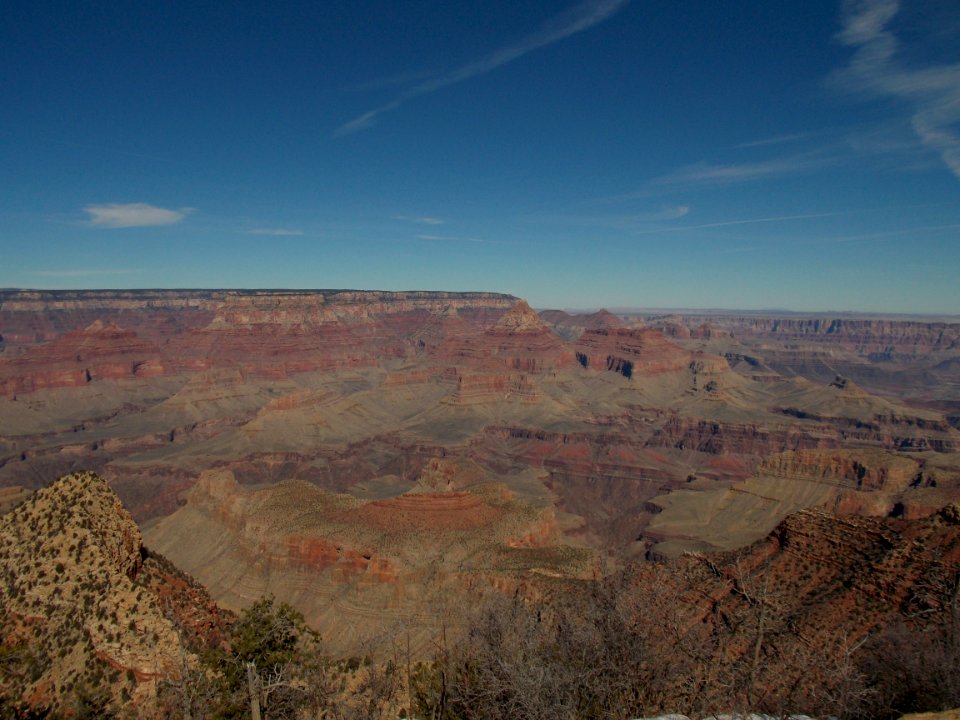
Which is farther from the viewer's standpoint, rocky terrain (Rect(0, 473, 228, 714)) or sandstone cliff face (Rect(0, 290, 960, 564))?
sandstone cliff face (Rect(0, 290, 960, 564))

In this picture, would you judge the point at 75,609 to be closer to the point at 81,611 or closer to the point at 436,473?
the point at 81,611

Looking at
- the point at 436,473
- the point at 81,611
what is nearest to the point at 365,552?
the point at 81,611

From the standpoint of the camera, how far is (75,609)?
73.3 ft

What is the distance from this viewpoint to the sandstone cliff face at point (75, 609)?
2028cm

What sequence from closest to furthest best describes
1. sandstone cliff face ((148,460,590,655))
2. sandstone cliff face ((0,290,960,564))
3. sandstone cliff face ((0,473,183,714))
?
sandstone cliff face ((0,473,183,714)) < sandstone cliff face ((148,460,590,655)) < sandstone cliff face ((0,290,960,564))

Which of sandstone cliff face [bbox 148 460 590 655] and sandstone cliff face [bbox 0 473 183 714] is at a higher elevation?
sandstone cliff face [bbox 0 473 183 714]

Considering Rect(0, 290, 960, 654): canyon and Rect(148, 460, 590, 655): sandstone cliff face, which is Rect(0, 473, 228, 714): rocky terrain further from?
Rect(0, 290, 960, 654): canyon

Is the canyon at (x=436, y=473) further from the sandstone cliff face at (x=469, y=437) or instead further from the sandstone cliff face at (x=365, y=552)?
the sandstone cliff face at (x=469, y=437)

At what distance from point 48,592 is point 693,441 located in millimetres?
147247

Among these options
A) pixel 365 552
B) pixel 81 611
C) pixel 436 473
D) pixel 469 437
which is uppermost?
pixel 81 611

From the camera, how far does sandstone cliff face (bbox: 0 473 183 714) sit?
66.5 ft

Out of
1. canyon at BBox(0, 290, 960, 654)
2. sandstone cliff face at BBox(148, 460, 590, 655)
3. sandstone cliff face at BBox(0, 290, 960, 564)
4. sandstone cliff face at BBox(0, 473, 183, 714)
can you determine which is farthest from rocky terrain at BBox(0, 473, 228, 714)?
sandstone cliff face at BBox(0, 290, 960, 564)

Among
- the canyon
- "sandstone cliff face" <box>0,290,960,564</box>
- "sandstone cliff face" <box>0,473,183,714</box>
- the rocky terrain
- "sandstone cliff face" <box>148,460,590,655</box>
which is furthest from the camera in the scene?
"sandstone cliff face" <box>0,290,960,564</box>

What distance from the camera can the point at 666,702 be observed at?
19.3 meters
